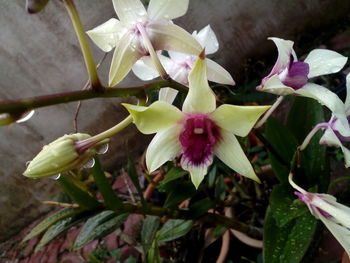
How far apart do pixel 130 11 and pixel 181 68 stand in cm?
14

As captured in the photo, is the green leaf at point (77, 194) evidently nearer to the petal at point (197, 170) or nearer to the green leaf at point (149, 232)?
the green leaf at point (149, 232)

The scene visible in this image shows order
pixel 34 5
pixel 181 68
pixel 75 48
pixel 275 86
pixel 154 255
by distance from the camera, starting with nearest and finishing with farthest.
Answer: pixel 34 5, pixel 275 86, pixel 181 68, pixel 154 255, pixel 75 48

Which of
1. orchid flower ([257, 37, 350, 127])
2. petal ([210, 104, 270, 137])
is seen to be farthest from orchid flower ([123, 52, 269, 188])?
orchid flower ([257, 37, 350, 127])

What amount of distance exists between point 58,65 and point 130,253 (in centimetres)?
99

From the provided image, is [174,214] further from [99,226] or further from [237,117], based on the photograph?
[237,117]

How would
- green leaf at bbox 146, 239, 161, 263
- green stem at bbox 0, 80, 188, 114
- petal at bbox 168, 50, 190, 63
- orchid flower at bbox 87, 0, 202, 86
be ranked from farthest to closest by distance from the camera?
green leaf at bbox 146, 239, 161, 263
petal at bbox 168, 50, 190, 63
orchid flower at bbox 87, 0, 202, 86
green stem at bbox 0, 80, 188, 114

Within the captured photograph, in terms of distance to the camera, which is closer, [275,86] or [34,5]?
[34,5]

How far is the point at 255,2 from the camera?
1.80 m

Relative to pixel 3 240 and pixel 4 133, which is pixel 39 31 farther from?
pixel 3 240

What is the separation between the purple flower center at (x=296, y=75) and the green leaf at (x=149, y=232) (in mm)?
532

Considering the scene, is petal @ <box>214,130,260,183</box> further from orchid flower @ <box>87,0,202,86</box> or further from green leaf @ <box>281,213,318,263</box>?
green leaf @ <box>281,213,318,263</box>

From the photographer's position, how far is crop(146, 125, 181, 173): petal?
0.51 m

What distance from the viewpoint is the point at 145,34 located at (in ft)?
1.68

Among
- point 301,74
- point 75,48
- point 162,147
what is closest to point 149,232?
point 162,147
